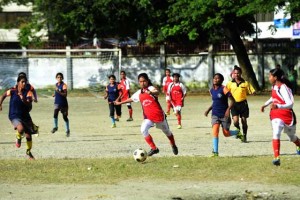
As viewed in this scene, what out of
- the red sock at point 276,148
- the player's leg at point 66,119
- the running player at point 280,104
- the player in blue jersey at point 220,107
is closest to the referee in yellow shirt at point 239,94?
the player in blue jersey at point 220,107

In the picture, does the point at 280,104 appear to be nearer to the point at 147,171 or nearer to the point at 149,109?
the point at 147,171

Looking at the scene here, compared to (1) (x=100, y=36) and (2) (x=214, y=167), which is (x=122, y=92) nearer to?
(2) (x=214, y=167)

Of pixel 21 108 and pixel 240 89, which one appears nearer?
pixel 21 108

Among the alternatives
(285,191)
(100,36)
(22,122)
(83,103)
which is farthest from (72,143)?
(100,36)

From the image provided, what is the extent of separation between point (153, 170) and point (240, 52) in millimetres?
28153

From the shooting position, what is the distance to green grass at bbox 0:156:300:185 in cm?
1216

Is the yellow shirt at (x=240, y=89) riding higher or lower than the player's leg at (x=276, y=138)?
higher

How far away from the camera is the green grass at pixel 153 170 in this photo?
1216cm

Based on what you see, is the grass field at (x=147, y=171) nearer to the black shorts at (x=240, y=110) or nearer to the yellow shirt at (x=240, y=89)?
the black shorts at (x=240, y=110)

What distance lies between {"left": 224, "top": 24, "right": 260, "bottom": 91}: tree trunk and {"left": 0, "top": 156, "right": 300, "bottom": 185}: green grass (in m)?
26.5

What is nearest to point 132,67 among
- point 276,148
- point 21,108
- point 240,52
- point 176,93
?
point 240,52

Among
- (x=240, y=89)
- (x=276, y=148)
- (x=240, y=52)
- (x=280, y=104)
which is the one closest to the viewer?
(x=276, y=148)

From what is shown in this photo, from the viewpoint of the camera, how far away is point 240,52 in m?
40.4

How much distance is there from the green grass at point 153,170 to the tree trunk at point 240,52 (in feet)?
86.8
